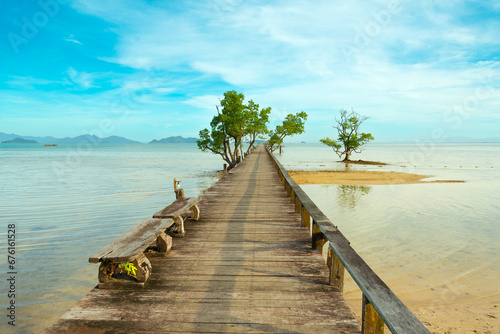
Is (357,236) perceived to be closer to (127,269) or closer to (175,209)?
(175,209)

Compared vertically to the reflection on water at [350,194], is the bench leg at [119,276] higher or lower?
higher

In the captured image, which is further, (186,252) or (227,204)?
(227,204)

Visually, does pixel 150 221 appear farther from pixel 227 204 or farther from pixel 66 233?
pixel 66 233

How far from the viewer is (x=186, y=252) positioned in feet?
14.6

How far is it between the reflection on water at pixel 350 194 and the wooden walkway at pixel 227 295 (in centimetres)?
921

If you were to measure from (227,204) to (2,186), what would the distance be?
21.3 metres

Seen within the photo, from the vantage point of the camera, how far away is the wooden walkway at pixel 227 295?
8.64 feet

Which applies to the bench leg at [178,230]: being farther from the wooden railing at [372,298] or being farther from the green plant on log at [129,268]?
the wooden railing at [372,298]

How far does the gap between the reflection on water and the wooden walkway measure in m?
9.21

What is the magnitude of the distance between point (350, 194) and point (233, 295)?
48.4 ft

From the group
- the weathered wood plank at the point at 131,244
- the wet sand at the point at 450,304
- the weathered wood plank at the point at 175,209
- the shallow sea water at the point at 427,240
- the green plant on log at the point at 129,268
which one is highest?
the weathered wood plank at the point at 175,209

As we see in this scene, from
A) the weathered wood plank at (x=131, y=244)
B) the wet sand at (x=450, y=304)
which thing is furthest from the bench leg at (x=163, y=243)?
the wet sand at (x=450, y=304)

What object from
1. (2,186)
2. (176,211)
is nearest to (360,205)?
(176,211)

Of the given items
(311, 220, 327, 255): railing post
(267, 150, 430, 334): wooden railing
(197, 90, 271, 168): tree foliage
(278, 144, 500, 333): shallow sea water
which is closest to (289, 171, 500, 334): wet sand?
(278, 144, 500, 333): shallow sea water
